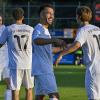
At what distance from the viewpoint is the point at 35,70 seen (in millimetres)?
11680

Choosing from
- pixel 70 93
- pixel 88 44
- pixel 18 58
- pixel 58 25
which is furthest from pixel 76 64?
pixel 88 44

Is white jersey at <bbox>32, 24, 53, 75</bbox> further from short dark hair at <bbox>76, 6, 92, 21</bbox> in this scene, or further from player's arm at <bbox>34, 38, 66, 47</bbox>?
short dark hair at <bbox>76, 6, 92, 21</bbox>

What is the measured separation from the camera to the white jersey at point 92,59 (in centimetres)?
1065

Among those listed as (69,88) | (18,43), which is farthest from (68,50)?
(69,88)

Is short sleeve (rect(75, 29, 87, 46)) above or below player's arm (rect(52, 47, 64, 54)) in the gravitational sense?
above

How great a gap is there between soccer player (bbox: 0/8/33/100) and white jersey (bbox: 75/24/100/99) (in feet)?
9.12

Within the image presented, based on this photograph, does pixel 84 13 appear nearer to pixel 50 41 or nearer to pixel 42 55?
pixel 50 41

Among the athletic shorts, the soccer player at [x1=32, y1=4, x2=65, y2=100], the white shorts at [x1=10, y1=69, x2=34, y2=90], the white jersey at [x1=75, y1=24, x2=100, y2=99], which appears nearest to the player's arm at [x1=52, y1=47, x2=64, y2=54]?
the soccer player at [x1=32, y1=4, x2=65, y2=100]

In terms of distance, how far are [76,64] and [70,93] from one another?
2001cm

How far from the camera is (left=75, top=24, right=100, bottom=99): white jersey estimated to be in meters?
10.6

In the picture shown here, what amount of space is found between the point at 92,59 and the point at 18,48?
297 centimetres

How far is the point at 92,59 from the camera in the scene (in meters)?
10.7

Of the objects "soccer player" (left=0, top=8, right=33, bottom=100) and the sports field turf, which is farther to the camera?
the sports field turf

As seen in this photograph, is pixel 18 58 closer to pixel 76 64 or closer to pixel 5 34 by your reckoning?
pixel 5 34
